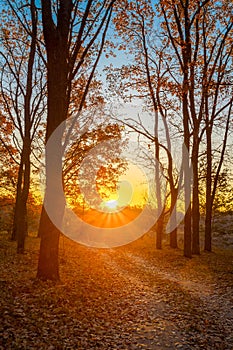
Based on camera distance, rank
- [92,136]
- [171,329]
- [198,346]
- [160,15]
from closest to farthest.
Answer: [198,346]
[171,329]
[160,15]
[92,136]

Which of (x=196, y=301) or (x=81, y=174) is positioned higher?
(x=81, y=174)

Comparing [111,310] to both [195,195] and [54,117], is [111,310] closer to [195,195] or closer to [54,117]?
[54,117]

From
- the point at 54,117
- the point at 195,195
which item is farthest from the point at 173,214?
the point at 54,117

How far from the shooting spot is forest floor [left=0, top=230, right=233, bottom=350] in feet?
23.3

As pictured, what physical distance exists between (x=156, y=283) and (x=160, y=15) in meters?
17.0

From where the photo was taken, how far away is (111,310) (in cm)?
952

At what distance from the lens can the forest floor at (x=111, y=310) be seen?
7.11 meters

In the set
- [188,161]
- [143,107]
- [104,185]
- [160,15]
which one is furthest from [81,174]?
[160,15]

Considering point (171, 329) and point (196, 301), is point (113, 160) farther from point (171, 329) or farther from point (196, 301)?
point (171, 329)

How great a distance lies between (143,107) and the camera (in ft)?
89.7

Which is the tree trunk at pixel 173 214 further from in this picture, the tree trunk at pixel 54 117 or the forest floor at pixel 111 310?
the tree trunk at pixel 54 117

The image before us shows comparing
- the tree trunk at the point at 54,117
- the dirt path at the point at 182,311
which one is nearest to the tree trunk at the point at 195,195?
the dirt path at the point at 182,311

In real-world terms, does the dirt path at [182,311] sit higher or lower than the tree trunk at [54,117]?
lower

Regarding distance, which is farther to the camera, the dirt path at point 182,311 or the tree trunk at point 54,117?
the tree trunk at point 54,117
